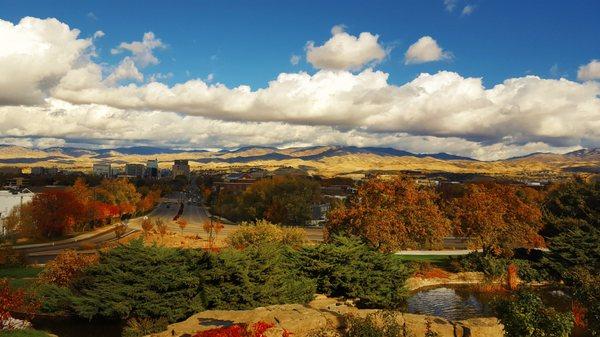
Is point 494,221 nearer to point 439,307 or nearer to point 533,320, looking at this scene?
point 439,307

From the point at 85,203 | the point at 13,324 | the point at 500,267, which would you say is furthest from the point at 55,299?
the point at 85,203

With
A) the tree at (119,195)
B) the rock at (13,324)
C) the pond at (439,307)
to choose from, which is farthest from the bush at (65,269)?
the tree at (119,195)

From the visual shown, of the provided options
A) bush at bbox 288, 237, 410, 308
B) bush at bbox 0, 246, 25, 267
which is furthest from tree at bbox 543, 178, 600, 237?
bush at bbox 0, 246, 25, 267

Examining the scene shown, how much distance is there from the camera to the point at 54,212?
236 feet

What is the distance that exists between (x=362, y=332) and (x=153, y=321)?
1357 centimetres

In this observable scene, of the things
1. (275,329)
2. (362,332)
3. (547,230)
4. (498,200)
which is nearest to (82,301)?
(275,329)

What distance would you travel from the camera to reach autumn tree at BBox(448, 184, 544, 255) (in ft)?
145

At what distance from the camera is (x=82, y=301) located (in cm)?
2609

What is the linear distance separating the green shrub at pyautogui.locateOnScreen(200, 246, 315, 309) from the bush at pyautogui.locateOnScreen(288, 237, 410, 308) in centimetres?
320

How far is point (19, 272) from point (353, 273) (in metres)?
32.3

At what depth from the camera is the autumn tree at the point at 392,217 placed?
4009 cm

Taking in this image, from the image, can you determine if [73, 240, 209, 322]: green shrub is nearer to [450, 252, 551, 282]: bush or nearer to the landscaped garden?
the landscaped garden

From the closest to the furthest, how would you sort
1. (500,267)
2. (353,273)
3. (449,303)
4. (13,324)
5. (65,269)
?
(13,324) → (65,269) → (353,273) → (449,303) → (500,267)

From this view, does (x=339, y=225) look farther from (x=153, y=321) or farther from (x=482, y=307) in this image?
(x=153, y=321)
